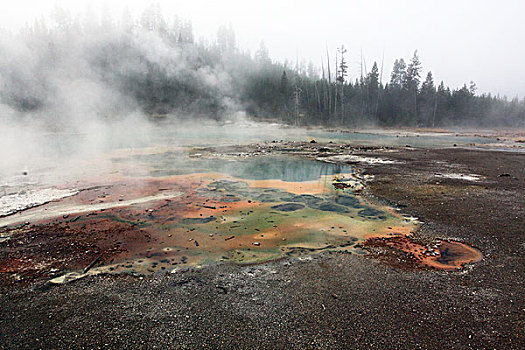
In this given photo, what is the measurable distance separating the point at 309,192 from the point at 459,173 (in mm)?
8239

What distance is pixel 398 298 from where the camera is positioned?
12.5 feet

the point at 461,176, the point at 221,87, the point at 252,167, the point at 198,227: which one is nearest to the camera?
the point at 198,227

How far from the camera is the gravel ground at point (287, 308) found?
10.1 ft

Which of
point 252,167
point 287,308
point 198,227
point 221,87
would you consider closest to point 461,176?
point 252,167

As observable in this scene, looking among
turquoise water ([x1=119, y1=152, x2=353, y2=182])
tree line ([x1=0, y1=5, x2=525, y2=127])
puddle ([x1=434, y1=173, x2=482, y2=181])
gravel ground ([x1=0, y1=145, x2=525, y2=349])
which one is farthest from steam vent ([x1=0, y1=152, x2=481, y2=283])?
tree line ([x1=0, y1=5, x2=525, y2=127])

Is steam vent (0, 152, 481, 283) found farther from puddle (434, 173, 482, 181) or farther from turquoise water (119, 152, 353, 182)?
puddle (434, 173, 482, 181)

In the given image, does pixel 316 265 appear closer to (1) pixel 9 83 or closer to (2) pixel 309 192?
(2) pixel 309 192

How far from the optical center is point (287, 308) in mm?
3623

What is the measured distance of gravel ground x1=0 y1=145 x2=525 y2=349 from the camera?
3.09 m

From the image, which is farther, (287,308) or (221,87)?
(221,87)

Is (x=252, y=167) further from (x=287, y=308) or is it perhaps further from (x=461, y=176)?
(x=287, y=308)

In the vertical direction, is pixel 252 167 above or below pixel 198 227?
above

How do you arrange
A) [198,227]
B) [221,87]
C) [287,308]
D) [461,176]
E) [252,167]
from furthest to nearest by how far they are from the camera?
[221,87] → [252,167] → [461,176] → [198,227] → [287,308]

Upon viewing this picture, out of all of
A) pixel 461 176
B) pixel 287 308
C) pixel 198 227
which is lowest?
pixel 287 308
